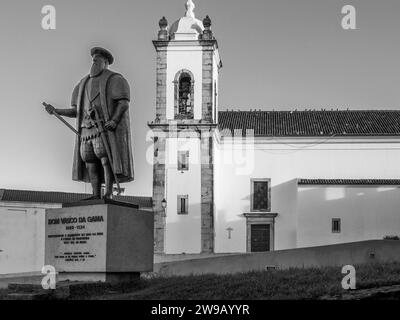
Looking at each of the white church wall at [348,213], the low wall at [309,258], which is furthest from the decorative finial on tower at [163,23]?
the low wall at [309,258]

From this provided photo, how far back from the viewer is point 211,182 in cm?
3322

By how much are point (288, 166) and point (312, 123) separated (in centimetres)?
307

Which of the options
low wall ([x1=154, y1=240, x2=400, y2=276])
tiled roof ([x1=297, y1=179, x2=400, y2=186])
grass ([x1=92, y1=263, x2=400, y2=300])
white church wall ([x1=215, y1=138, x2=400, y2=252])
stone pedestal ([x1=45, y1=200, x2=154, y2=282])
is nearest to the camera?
grass ([x1=92, y1=263, x2=400, y2=300])

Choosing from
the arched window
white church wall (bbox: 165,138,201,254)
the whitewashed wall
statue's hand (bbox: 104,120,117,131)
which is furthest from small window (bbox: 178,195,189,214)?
statue's hand (bbox: 104,120,117,131)

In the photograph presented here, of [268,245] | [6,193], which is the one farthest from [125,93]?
[268,245]

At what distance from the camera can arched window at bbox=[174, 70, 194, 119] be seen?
111 feet

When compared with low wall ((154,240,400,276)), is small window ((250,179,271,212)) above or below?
above

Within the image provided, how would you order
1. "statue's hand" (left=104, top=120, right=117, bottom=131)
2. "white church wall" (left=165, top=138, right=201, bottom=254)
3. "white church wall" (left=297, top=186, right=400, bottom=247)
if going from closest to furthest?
"statue's hand" (left=104, top=120, right=117, bottom=131)
"white church wall" (left=297, top=186, right=400, bottom=247)
"white church wall" (left=165, top=138, right=201, bottom=254)

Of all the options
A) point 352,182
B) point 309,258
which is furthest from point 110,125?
point 352,182

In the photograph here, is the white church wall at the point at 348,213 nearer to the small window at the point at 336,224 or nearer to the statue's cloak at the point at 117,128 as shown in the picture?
the small window at the point at 336,224

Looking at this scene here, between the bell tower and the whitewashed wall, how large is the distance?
545 cm

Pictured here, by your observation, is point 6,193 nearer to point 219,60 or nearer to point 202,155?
point 202,155

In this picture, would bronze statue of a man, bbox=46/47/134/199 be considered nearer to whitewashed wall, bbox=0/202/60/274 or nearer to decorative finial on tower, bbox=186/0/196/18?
whitewashed wall, bbox=0/202/60/274

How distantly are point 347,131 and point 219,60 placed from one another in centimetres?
721
